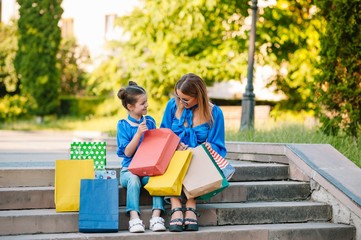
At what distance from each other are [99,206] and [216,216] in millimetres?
1249

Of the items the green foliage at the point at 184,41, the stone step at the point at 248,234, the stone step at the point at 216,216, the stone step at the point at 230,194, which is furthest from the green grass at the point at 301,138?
the green foliage at the point at 184,41

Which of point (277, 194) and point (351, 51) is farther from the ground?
point (351, 51)

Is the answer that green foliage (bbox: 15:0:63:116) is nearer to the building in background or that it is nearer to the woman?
the building in background

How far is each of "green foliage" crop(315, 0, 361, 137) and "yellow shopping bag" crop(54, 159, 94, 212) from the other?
4864 mm

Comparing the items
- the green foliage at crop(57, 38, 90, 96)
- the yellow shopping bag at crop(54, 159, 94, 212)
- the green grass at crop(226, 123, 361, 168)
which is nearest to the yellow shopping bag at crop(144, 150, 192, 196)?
the yellow shopping bag at crop(54, 159, 94, 212)

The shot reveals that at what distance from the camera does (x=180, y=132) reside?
7.88 metres

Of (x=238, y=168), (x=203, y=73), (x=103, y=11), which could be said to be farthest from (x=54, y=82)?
(x=238, y=168)

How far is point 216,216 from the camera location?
301 inches

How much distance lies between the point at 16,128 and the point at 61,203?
2002 cm

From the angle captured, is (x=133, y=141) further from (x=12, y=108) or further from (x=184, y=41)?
(x=12, y=108)

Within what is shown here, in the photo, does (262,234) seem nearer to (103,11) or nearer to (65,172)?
(65,172)

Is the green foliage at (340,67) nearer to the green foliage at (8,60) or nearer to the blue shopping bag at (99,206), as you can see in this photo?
the blue shopping bag at (99,206)

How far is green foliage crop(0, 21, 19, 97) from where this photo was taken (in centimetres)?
3219

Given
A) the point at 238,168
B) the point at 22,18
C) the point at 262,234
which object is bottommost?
the point at 262,234
